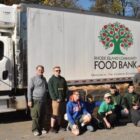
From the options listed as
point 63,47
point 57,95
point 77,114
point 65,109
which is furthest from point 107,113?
point 63,47

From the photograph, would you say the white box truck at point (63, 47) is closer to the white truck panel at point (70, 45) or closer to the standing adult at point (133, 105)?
the white truck panel at point (70, 45)

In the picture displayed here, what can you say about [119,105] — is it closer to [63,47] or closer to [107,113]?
[107,113]

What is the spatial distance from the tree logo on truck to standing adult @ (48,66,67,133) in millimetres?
3967

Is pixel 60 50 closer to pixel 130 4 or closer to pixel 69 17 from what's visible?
pixel 69 17

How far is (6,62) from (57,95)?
7.51ft

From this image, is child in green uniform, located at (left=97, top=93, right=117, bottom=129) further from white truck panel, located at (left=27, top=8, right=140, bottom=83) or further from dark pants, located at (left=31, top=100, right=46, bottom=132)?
white truck panel, located at (left=27, top=8, right=140, bottom=83)

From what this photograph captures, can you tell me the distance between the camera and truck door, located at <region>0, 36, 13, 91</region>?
12625mm

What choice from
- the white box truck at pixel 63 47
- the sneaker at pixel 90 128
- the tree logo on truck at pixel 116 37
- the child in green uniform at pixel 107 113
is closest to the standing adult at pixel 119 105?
the child in green uniform at pixel 107 113

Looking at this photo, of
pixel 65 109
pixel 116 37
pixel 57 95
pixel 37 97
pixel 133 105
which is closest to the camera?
pixel 37 97

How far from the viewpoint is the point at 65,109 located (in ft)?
37.7

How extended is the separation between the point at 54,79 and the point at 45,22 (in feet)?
8.81

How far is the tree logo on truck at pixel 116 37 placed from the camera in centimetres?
1480

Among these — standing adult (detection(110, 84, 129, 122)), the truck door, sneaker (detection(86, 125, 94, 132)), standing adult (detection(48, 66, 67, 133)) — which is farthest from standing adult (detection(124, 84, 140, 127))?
the truck door

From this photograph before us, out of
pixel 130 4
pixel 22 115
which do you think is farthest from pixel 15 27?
pixel 130 4
